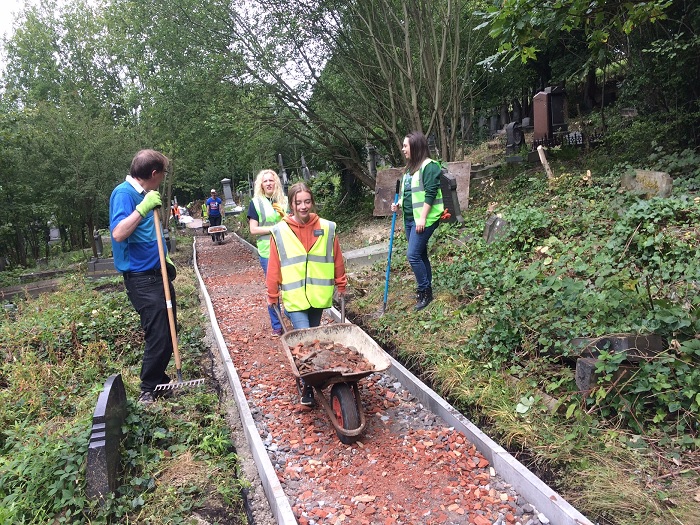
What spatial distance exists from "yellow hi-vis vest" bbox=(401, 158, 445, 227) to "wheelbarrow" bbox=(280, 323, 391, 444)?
1980 millimetres

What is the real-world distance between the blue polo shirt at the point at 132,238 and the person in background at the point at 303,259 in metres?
1.00

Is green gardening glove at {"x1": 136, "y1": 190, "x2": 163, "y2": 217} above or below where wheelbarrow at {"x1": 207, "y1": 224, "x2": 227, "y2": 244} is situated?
above

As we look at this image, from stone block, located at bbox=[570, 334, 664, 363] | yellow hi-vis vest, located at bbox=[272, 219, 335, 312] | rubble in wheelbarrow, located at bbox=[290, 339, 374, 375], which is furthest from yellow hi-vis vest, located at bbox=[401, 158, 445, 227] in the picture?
stone block, located at bbox=[570, 334, 664, 363]

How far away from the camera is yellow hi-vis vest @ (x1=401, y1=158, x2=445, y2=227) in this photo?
557 centimetres

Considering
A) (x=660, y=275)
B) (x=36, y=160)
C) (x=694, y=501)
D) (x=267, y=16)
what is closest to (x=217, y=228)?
(x=36, y=160)

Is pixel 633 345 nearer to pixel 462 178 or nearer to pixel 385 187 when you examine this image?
pixel 462 178

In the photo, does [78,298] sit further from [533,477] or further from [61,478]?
[533,477]

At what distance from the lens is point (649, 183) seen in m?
7.72

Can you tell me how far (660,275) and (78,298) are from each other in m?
7.92

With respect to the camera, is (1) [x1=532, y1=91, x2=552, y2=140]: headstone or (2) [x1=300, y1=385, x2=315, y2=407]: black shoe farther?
(1) [x1=532, y1=91, x2=552, y2=140]: headstone

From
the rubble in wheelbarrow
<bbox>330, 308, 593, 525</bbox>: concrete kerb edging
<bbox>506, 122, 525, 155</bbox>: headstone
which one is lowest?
<bbox>330, 308, 593, 525</bbox>: concrete kerb edging

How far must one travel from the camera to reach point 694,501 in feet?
8.41

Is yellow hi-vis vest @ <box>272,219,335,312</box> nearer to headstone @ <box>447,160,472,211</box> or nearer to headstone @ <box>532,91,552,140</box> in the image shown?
headstone @ <box>447,160,472,211</box>

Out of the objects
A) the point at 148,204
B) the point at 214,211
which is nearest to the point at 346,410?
the point at 148,204
